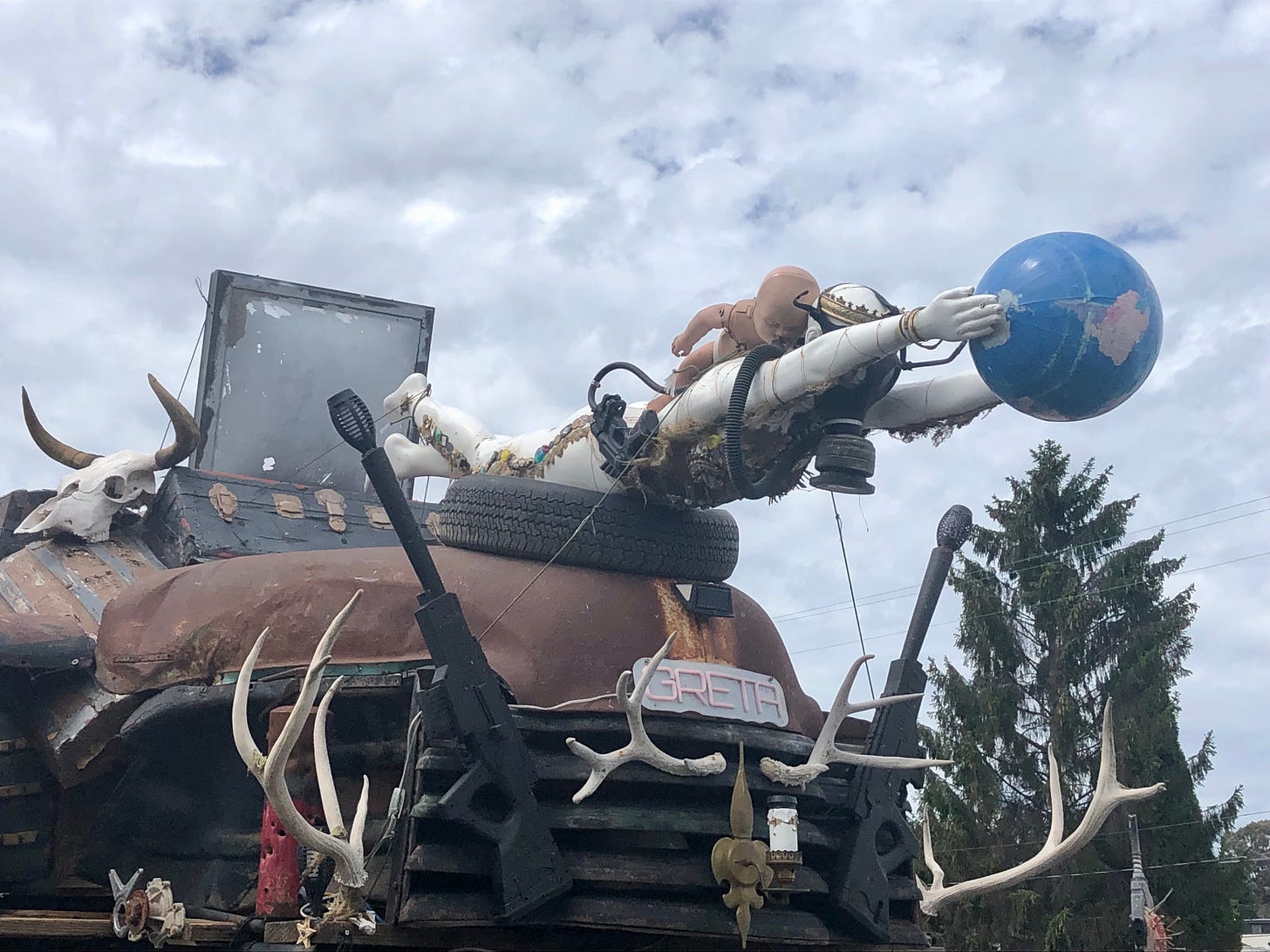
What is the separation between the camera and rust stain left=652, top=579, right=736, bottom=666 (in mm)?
6512

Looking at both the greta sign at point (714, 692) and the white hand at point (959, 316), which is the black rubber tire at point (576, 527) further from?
the white hand at point (959, 316)

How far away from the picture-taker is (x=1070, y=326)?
16.8ft

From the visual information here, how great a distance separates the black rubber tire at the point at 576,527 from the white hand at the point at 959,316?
182 cm

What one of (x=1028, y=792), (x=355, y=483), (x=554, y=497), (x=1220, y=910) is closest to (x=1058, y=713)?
(x=1028, y=792)

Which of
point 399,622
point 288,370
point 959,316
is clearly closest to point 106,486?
point 288,370

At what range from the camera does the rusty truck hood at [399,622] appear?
6199mm

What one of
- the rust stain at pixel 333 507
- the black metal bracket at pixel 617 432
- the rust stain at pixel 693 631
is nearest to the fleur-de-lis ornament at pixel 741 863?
the rust stain at pixel 693 631

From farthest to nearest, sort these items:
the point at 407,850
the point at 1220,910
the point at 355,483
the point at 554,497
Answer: the point at 1220,910 < the point at 355,483 < the point at 554,497 < the point at 407,850

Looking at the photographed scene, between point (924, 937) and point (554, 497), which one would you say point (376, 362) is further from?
point (924, 937)

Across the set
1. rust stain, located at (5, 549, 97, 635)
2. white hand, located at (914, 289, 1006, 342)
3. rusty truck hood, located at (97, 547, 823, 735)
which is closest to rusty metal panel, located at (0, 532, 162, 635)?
rust stain, located at (5, 549, 97, 635)

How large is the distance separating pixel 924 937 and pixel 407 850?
258 centimetres

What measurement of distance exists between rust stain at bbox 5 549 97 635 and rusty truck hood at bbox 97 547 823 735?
695mm

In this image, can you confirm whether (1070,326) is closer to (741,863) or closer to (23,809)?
(741,863)

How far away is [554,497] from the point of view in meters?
6.64
